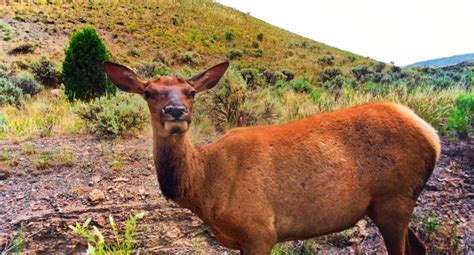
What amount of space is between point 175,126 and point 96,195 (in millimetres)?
3113

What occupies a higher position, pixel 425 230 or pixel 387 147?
pixel 387 147

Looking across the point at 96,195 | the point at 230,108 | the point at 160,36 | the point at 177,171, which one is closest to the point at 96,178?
the point at 96,195

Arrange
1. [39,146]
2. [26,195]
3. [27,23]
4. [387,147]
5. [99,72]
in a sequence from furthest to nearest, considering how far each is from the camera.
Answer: [27,23]
[99,72]
[39,146]
[26,195]
[387,147]

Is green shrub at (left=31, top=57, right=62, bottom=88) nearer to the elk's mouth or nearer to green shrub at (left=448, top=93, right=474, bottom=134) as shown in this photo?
green shrub at (left=448, top=93, right=474, bottom=134)

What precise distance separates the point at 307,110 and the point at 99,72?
469 inches

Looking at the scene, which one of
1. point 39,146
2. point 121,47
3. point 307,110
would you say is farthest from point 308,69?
point 39,146

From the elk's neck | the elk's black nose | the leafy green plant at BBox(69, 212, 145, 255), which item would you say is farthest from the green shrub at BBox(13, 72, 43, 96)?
the elk's black nose

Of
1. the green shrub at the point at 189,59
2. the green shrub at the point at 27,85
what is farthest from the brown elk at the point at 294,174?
the green shrub at the point at 189,59

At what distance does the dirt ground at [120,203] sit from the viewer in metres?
5.57

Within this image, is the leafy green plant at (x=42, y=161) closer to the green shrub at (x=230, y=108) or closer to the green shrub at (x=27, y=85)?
the green shrub at (x=230, y=108)

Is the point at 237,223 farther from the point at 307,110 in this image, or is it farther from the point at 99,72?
the point at 99,72

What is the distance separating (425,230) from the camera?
5.41 m

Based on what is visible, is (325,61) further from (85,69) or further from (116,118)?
(116,118)

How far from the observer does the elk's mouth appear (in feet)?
11.3
